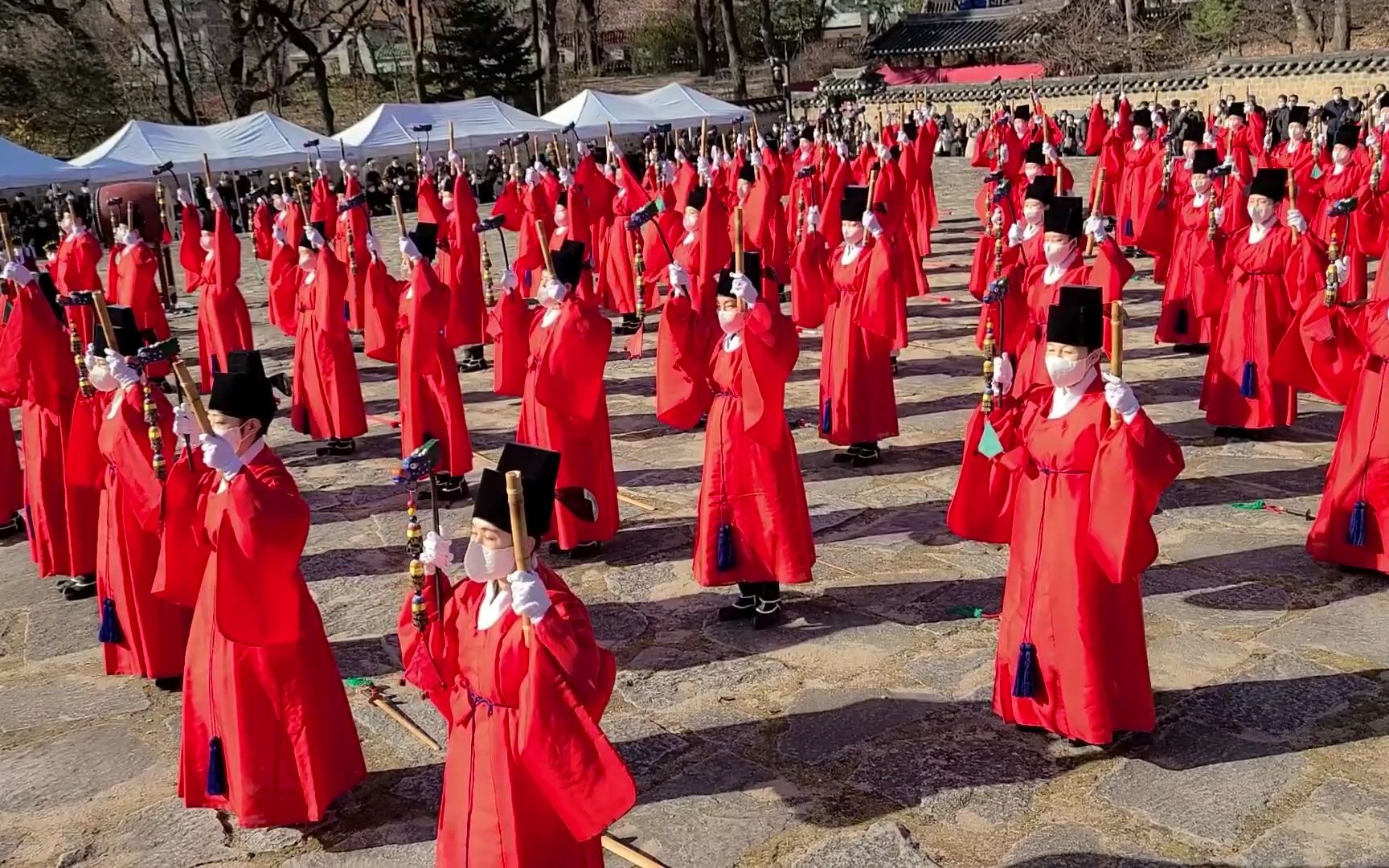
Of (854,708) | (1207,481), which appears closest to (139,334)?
(854,708)

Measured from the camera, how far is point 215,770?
188 inches

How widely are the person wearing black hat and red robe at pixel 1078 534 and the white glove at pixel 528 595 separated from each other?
7.46ft

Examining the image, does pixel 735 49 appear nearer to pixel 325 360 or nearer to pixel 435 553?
pixel 325 360

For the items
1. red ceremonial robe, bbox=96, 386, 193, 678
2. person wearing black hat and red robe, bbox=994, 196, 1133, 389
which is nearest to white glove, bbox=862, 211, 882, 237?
person wearing black hat and red robe, bbox=994, 196, 1133, 389

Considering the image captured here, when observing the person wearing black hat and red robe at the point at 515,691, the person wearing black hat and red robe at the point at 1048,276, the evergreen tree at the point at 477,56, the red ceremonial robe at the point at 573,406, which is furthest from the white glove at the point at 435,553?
the evergreen tree at the point at 477,56

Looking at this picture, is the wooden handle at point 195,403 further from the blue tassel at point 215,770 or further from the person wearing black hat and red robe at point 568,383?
the person wearing black hat and red robe at point 568,383

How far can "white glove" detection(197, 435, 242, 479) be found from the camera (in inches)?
176

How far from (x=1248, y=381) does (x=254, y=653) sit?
7.09m

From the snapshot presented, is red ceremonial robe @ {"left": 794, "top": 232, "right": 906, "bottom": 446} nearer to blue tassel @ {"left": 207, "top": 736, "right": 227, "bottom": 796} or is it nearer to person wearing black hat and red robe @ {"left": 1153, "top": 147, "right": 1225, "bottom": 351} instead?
person wearing black hat and red robe @ {"left": 1153, "top": 147, "right": 1225, "bottom": 351}

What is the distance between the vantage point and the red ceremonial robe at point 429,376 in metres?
8.69

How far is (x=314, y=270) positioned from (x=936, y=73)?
3352 cm

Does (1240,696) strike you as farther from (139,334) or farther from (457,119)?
(457,119)

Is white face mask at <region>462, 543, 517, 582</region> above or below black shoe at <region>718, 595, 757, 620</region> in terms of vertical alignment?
above

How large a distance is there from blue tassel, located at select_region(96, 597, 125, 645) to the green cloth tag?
414 cm
